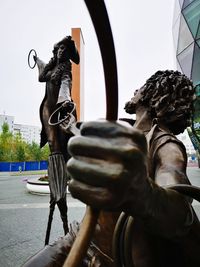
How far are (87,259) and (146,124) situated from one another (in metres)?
0.68

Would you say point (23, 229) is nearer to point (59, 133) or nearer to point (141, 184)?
point (59, 133)

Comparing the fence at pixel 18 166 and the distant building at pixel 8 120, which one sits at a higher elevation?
the distant building at pixel 8 120

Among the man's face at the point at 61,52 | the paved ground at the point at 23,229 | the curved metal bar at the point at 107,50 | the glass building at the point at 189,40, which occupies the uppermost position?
the glass building at the point at 189,40

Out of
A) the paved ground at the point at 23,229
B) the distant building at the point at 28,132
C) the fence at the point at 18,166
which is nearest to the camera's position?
the paved ground at the point at 23,229

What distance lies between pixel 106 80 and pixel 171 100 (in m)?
0.84

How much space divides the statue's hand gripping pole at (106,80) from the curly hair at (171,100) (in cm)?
77

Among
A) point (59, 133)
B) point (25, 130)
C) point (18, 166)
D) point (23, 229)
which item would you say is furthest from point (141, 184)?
point (25, 130)

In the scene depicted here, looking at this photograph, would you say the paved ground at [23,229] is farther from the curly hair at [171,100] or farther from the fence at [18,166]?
the fence at [18,166]

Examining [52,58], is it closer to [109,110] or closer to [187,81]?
[187,81]

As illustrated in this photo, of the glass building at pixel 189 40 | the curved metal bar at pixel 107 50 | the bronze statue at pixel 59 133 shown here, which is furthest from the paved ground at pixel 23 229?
the glass building at pixel 189 40

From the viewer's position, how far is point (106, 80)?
51 cm

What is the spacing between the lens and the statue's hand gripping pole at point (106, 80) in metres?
0.44

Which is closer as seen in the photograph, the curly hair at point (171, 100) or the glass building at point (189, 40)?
the curly hair at point (171, 100)

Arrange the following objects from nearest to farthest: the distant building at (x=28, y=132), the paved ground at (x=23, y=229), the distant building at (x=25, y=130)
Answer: the paved ground at (x=23, y=229) → the distant building at (x=25, y=130) → the distant building at (x=28, y=132)
